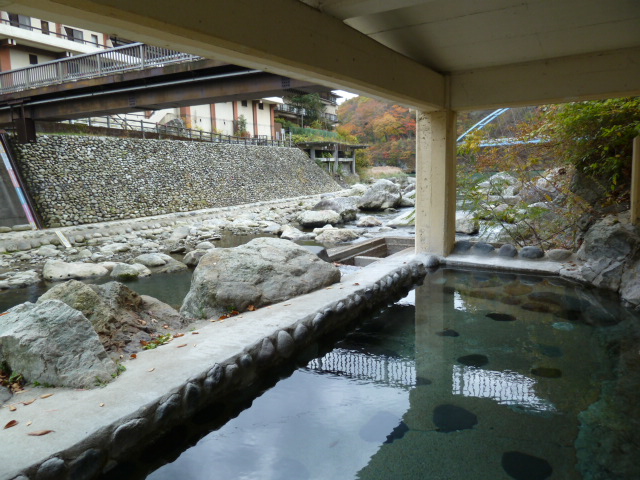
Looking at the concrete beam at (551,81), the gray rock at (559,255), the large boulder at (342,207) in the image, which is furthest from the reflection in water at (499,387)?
the large boulder at (342,207)

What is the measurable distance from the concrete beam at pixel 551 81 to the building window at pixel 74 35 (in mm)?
25777

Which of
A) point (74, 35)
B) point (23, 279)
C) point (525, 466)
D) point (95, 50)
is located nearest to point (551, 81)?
point (525, 466)

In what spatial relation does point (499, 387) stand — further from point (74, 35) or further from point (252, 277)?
point (74, 35)

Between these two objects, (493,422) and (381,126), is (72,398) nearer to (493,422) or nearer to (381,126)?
(493,422)

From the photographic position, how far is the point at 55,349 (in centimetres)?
298

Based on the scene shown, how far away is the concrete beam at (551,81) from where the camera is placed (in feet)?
18.2

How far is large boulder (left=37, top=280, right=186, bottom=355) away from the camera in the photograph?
373 centimetres

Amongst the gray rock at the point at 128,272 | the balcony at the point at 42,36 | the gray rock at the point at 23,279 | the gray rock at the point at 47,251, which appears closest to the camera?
the gray rock at the point at 23,279

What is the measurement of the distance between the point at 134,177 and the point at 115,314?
13986 millimetres

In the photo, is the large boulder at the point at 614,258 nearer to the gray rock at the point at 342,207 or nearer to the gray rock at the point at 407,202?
the gray rock at the point at 342,207

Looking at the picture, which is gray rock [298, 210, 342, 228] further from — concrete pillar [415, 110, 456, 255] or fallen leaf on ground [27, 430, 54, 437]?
fallen leaf on ground [27, 430, 54, 437]

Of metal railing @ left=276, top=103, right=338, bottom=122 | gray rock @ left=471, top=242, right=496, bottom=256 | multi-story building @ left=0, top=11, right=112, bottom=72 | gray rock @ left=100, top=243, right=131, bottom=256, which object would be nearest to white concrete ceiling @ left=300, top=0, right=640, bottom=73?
gray rock @ left=471, top=242, right=496, bottom=256

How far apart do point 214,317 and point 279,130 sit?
3102 cm

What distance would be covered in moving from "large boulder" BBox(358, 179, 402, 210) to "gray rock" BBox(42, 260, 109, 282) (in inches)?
543
